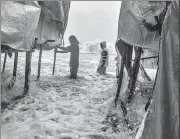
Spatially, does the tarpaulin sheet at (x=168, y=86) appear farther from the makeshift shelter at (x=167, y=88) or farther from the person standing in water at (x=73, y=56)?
the person standing in water at (x=73, y=56)

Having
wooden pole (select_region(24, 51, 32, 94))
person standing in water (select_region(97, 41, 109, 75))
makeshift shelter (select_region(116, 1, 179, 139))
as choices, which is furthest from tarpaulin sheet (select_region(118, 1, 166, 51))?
person standing in water (select_region(97, 41, 109, 75))

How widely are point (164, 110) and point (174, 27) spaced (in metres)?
0.93

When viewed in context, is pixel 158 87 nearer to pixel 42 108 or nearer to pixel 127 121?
pixel 127 121

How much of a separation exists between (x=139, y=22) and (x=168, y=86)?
258 cm

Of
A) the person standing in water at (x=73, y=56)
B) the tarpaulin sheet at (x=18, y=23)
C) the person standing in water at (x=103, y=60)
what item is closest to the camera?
the tarpaulin sheet at (x=18, y=23)

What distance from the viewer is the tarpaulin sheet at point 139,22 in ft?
13.6

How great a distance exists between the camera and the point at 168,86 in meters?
2.23

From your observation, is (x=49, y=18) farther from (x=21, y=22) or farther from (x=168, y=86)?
(x=168, y=86)

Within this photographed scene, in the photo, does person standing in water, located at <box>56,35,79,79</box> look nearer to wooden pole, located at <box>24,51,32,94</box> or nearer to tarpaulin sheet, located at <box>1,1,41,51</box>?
wooden pole, located at <box>24,51,32,94</box>

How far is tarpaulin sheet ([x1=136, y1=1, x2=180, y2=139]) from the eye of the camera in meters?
2.17

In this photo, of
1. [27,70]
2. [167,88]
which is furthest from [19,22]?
[167,88]

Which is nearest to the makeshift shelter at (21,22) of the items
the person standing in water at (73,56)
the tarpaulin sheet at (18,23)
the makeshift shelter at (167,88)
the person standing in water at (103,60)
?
the tarpaulin sheet at (18,23)

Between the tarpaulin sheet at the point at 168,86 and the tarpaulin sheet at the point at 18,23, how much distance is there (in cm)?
292

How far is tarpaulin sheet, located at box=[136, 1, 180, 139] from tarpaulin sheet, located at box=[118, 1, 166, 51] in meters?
1.81
